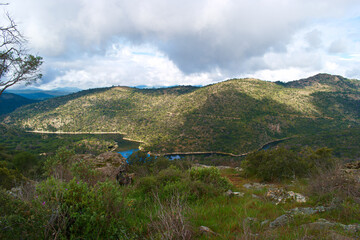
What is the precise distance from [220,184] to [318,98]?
117 m

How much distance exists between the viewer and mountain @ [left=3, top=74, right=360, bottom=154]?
73.6 m

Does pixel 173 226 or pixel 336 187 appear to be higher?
pixel 173 226

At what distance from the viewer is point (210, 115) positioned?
84.3m

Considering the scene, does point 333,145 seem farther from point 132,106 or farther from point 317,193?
point 132,106

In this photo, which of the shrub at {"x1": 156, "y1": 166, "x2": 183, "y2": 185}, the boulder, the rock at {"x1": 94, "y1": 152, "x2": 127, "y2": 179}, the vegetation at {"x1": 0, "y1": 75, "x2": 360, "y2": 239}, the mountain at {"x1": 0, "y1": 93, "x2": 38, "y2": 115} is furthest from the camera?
the mountain at {"x1": 0, "y1": 93, "x2": 38, "y2": 115}

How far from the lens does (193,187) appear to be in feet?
20.9

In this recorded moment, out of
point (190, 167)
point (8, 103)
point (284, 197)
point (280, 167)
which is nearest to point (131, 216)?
point (284, 197)

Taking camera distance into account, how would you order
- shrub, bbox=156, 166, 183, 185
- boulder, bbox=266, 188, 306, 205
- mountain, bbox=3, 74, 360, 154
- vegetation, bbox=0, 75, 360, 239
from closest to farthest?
vegetation, bbox=0, 75, 360, 239 → boulder, bbox=266, 188, 306, 205 → shrub, bbox=156, 166, 183, 185 → mountain, bbox=3, 74, 360, 154

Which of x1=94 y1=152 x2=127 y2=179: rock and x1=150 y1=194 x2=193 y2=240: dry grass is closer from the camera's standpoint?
x1=150 y1=194 x2=193 y2=240: dry grass

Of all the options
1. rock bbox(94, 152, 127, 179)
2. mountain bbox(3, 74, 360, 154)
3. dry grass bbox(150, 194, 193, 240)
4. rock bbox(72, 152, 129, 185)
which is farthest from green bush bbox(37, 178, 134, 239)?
mountain bbox(3, 74, 360, 154)

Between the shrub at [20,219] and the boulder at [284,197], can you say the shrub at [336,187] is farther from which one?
the shrub at [20,219]

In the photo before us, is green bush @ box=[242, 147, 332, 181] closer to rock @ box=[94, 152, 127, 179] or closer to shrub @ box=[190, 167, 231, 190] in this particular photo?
shrub @ box=[190, 167, 231, 190]

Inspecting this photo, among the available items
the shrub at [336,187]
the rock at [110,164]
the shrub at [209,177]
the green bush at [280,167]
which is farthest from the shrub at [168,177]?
the green bush at [280,167]

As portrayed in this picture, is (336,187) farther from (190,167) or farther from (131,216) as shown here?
(190,167)
